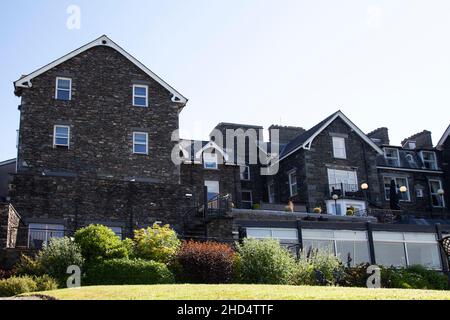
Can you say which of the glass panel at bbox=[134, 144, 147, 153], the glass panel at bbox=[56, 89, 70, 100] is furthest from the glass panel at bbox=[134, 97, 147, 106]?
the glass panel at bbox=[56, 89, 70, 100]

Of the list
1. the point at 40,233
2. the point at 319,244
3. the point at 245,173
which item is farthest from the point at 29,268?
the point at 245,173

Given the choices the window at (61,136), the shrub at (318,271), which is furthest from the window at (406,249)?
the window at (61,136)

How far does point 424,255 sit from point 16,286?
22.3m

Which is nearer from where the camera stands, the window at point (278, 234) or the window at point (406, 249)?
the window at point (278, 234)

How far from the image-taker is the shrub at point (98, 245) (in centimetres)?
2564

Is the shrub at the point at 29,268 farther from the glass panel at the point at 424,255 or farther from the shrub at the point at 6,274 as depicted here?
the glass panel at the point at 424,255

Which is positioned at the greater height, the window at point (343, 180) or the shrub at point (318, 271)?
the window at point (343, 180)

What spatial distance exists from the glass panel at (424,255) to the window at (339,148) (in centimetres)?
1508

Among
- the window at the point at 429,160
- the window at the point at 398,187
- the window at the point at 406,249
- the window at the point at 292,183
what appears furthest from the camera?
the window at the point at 429,160

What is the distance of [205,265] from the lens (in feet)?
80.9

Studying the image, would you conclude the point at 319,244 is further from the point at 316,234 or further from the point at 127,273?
the point at 127,273

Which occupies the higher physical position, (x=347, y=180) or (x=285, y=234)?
(x=347, y=180)

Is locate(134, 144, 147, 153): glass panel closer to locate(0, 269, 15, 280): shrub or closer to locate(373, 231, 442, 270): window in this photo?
locate(373, 231, 442, 270): window
